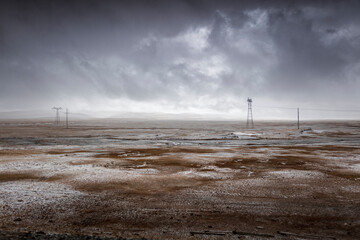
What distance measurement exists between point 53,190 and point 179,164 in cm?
751

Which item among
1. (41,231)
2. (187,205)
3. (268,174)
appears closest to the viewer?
(41,231)

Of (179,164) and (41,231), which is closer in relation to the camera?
(41,231)

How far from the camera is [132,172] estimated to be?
12289 mm

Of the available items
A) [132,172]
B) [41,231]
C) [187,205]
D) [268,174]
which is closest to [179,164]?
[132,172]

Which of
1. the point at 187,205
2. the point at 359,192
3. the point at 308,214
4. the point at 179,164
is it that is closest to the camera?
the point at 308,214

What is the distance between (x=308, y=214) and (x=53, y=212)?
7.53 meters

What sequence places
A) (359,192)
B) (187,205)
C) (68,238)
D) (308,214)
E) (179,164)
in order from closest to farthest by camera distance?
(68,238) → (308,214) → (187,205) → (359,192) → (179,164)

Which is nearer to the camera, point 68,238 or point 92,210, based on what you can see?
point 68,238

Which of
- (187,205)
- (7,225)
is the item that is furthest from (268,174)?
(7,225)

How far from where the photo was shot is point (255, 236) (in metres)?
5.36

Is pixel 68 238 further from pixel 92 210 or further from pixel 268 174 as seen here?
pixel 268 174

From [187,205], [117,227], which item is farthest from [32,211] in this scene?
[187,205]

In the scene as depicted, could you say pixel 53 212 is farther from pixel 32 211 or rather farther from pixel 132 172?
pixel 132 172

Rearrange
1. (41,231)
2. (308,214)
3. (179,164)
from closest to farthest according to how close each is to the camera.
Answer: (41,231) → (308,214) → (179,164)
